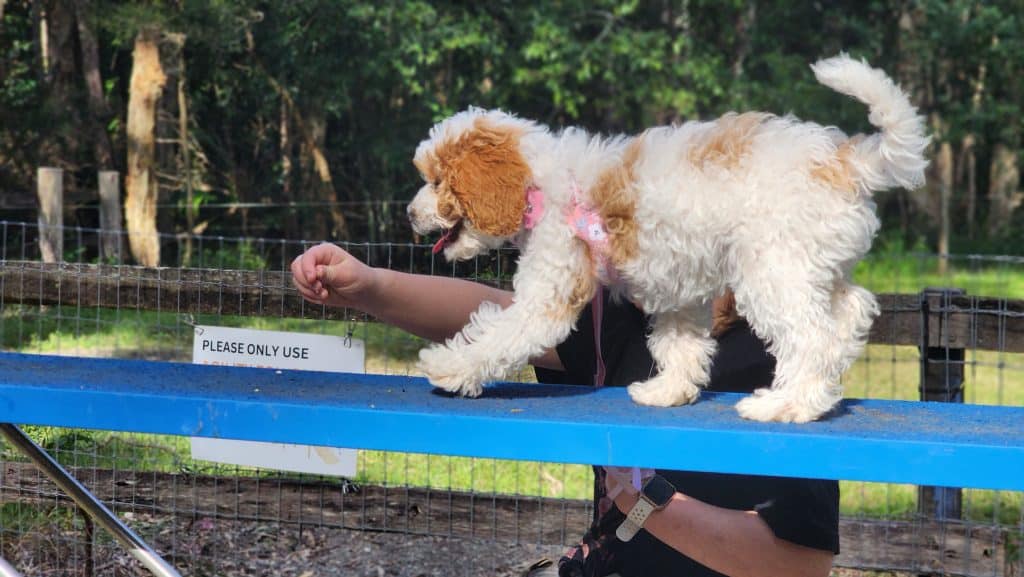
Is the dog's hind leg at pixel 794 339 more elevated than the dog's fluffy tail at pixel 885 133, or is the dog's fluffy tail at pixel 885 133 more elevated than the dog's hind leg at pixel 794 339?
the dog's fluffy tail at pixel 885 133

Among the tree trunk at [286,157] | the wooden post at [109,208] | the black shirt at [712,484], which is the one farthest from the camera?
the tree trunk at [286,157]

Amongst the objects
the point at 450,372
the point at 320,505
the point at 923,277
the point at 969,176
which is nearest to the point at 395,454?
the point at 320,505

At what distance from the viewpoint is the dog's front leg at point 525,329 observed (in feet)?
8.55

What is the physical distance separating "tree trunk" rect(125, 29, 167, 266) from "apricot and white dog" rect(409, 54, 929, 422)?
34.8 ft

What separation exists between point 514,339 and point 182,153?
1294cm

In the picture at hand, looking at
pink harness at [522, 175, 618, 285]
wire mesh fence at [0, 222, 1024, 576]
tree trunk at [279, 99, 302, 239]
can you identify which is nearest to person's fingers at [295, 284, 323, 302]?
pink harness at [522, 175, 618, 285]

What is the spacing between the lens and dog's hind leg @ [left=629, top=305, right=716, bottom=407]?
8.86ft

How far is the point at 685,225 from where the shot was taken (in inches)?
99.5

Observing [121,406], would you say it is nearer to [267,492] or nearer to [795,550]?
[795,550]

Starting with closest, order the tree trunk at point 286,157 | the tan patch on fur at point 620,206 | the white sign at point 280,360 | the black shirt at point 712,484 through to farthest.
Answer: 1. the tan patch on fur at point 620,206
2. the black shirt at point 712,484
3. the white sign at point 280,360
4. the tree trunk at point 286,157

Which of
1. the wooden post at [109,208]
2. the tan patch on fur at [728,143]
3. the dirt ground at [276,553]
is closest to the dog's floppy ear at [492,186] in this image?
the tan patch on fur at [728,143]

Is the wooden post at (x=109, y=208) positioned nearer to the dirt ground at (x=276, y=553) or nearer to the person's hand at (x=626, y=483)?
the dirt ground at (x=276, y=553)

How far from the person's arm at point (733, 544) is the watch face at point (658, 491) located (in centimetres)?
7

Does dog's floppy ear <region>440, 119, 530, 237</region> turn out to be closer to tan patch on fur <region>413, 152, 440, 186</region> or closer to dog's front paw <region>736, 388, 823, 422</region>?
tan patch on fur <region>413, 152, 440, 186</region>
